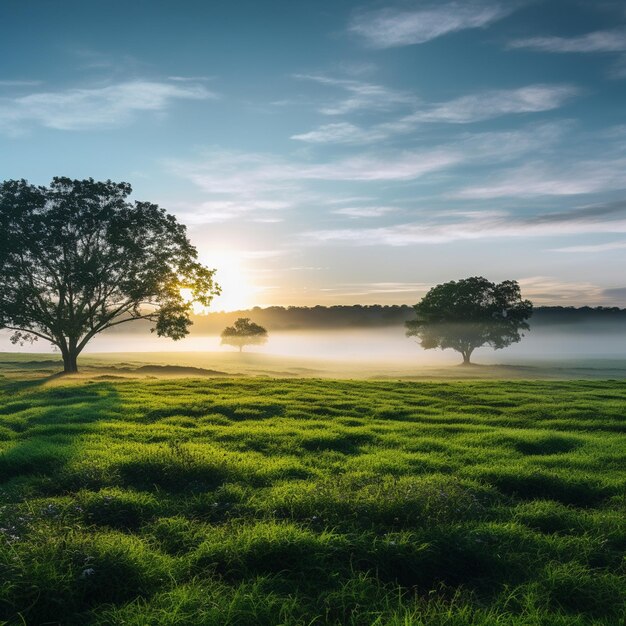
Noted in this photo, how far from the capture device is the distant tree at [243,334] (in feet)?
383

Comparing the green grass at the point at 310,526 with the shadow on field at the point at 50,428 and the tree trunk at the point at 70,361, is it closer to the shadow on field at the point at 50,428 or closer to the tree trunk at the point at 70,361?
the shadow on field at the point at 50,428

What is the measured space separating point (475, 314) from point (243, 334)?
5331 cm

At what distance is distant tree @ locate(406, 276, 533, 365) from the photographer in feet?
267

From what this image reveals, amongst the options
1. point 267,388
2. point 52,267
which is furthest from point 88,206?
point 267,388

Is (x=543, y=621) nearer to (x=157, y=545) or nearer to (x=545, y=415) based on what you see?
(x=157, y=545)

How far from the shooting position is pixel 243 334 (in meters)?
117

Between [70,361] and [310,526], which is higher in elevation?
[70,361]

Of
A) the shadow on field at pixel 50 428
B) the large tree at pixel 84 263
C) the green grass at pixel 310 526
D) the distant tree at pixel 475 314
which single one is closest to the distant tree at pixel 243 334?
the distant tree at pixel 475 314

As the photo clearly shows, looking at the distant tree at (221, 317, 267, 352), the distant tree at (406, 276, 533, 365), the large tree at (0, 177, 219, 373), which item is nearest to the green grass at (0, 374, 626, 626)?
the large tree at (0, 177, 219, 373)

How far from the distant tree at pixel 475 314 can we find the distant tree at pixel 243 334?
4372 cm

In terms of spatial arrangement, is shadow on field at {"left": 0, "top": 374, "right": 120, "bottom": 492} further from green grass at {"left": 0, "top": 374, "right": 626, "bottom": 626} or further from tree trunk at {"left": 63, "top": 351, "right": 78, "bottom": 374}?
tree trunk at {"left": 63, "top": 351, "right": 78, "bottom": 374}

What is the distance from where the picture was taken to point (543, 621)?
19.0 ft

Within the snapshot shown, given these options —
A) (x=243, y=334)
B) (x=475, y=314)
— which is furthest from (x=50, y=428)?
(x=243, y=334)

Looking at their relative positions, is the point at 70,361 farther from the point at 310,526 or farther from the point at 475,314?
the point at 475,314
